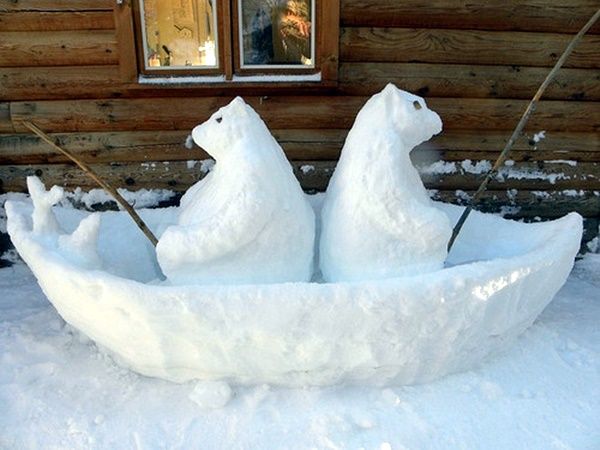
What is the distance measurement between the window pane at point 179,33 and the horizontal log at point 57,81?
231 mm

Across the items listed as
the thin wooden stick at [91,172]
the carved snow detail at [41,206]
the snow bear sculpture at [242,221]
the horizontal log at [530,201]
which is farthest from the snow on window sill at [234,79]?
the horizontal log at [530,201]

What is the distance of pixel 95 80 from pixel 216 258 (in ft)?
4.74

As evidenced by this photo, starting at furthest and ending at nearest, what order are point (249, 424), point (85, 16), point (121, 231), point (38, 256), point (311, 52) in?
point (311, 52) < point (85, 16) < point (121, 231) < point (38, 256) < point (249, 424)

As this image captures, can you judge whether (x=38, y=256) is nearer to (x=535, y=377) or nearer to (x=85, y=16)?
(x=85, y=16)

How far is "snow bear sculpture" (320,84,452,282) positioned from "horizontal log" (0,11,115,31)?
1.51 metres

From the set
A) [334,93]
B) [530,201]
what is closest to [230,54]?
[334,93]

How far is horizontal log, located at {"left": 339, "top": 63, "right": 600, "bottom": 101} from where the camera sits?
2.92 meters

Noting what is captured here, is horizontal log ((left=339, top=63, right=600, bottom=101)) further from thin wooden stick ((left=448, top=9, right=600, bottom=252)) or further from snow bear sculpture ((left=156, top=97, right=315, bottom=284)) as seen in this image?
snow bear sculpture ((left=156, top=97, right=315, bottom=284))

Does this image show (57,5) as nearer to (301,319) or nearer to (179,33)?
(179,33)

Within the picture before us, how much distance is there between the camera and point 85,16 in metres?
2.69

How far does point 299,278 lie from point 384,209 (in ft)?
1.47

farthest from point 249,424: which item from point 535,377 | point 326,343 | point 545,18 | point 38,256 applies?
point 545,18

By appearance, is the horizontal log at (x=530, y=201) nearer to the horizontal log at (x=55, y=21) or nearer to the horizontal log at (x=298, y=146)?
the horizontal log at (x=298, y=146)

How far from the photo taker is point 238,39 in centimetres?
278
